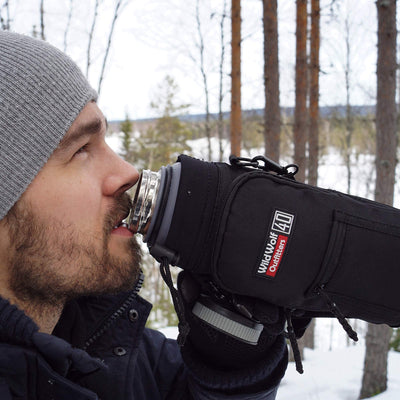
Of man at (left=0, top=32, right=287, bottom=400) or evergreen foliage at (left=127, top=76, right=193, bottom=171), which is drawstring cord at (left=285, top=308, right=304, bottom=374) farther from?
evergreen foliage at (left=127, top=76, right=193, bottom=171)

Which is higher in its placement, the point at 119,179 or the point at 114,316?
the point at 119,179

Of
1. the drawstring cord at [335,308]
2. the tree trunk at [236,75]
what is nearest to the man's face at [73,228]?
the drawstring cord at [335,308]

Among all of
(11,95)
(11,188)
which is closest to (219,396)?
(11,188)

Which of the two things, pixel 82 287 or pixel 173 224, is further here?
pixel 82 287

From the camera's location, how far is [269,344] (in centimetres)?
141

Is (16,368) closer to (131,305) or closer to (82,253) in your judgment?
(82,253)

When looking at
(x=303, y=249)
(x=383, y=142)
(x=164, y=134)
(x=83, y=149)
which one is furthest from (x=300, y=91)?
(x=164, y=134)

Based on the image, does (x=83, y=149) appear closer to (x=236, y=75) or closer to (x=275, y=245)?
(x=275, y=245)

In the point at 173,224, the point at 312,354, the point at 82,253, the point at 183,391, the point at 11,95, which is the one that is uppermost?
the point at 11,95

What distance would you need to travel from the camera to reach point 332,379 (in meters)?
5.82

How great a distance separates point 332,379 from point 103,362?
17.4 ft

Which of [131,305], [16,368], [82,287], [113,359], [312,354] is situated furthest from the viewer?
[312,354]

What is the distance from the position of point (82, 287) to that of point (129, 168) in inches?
15.7

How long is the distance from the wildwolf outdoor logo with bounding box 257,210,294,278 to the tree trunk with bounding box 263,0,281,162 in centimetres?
514
